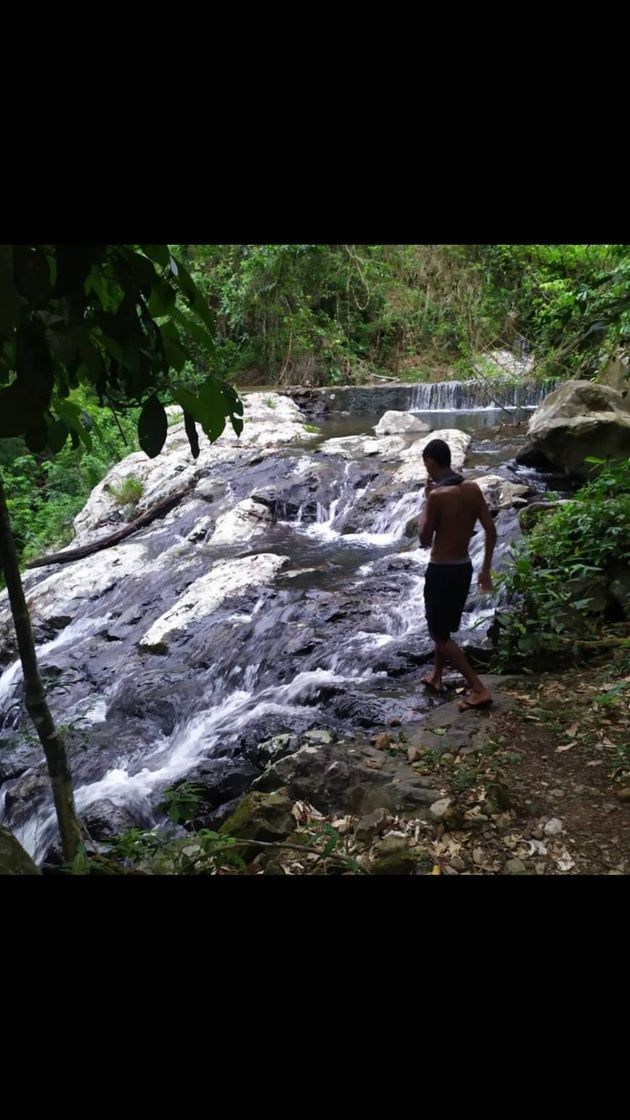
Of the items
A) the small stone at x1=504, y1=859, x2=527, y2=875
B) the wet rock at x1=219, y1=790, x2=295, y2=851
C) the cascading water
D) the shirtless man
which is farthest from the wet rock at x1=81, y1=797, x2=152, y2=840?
the small stone at x1=504, y1=859, x2=527, y2=875

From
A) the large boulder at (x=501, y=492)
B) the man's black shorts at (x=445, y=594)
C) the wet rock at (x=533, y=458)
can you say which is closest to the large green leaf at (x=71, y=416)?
the man's black shorts at (x=445, y=594)

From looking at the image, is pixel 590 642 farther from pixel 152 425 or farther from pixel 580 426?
pixel 580 426

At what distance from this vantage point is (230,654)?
19.0 ft

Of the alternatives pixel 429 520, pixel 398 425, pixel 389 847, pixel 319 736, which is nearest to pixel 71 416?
pixel 389 847

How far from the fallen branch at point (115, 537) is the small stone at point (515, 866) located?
7090 millimetres

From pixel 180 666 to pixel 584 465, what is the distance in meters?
4.85

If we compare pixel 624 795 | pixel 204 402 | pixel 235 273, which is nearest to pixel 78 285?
pixel 204 402

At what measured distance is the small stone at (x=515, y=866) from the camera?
269cm

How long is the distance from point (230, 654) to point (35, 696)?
377cm

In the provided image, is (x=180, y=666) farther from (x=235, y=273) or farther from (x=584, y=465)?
(x=235, y=273)

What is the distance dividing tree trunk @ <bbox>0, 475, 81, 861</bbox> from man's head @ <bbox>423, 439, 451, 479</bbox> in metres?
2.44
